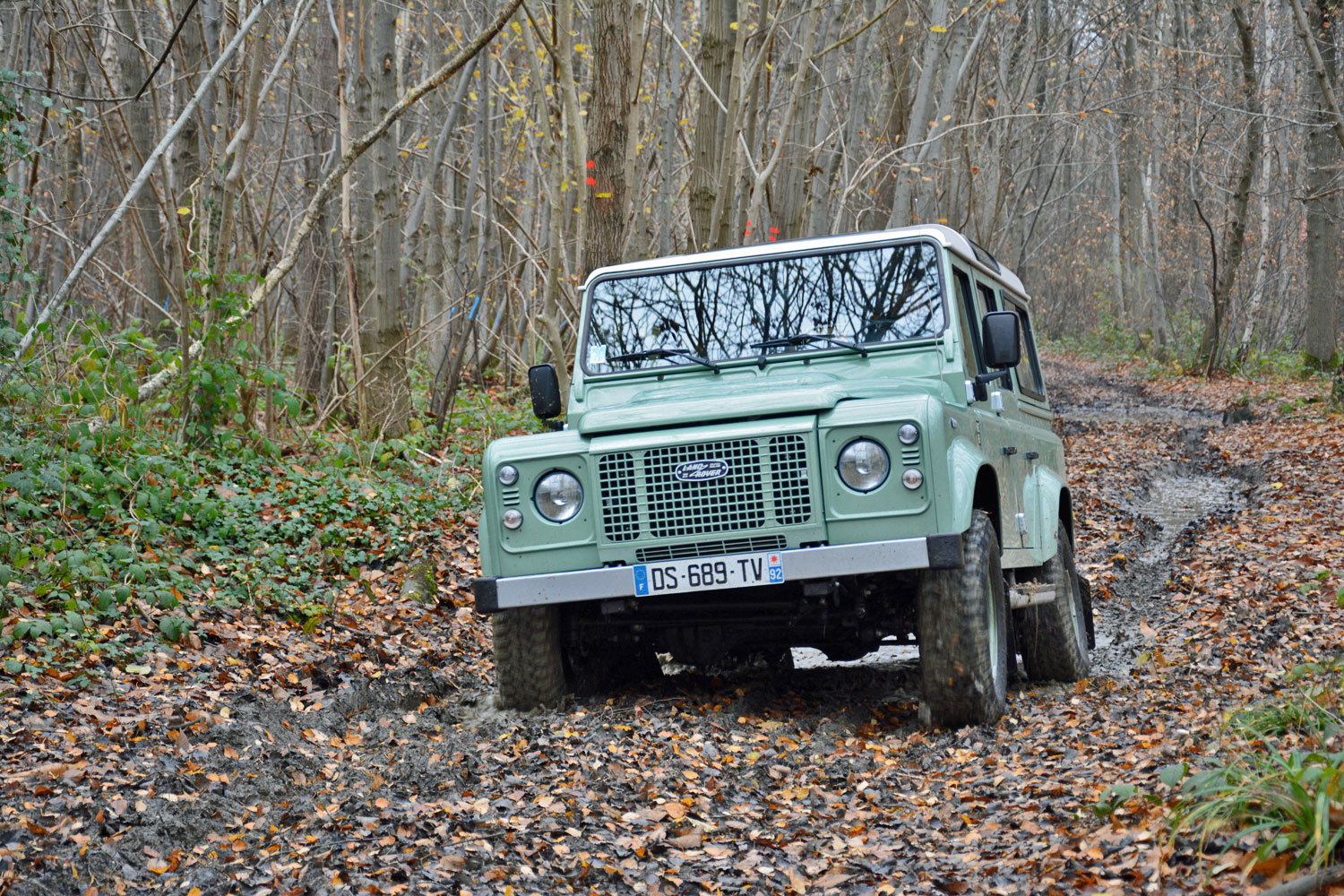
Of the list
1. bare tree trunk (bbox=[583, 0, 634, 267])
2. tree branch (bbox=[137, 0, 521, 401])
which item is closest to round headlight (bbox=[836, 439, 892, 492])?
tree branch (bbox=[137, 0, 521, 401])

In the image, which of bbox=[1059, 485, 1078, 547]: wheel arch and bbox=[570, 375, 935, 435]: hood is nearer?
bbox=[570, 375, 935, 435]: hood

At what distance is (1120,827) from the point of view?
3764mm

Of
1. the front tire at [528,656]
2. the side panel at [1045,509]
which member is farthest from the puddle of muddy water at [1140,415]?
the front tire at [528,656]

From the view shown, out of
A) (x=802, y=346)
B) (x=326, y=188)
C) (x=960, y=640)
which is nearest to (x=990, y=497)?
(x=960, y=640)

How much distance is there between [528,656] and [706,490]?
1.23m

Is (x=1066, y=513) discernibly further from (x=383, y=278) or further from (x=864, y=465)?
(x=383, y=278)

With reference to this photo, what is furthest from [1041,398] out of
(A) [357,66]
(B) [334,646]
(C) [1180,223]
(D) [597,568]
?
(C) [1180,223]

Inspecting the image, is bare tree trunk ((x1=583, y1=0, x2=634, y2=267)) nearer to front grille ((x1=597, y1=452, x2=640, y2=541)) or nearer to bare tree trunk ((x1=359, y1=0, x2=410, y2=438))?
bare tree trunk ((x1=359, y1=0, x2=410, y2=438))

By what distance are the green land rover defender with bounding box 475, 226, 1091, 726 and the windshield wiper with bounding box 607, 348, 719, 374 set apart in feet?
0.04

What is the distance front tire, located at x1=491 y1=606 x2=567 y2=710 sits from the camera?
5.70 metres

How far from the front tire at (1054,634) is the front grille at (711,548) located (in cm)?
207

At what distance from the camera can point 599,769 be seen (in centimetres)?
481

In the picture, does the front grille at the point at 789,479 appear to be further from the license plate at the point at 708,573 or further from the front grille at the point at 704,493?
the license plate at the point at 708,573

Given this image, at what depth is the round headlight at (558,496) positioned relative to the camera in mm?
5352
